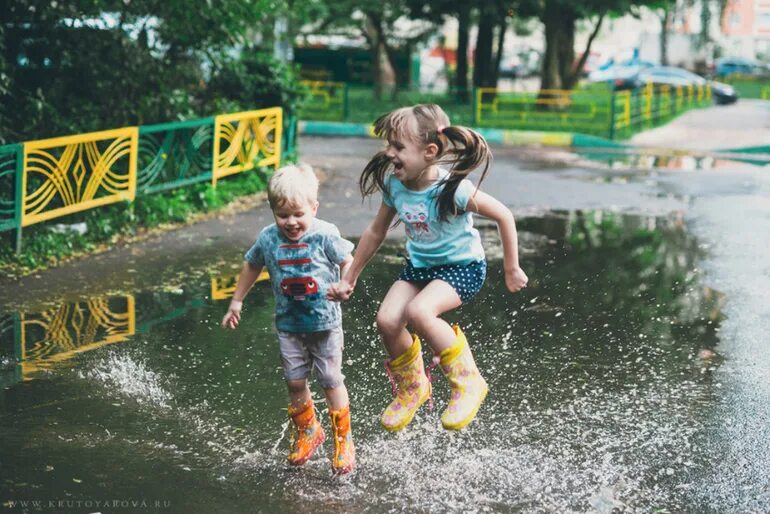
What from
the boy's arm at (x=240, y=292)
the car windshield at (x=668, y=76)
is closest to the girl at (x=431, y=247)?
the boy's arm at (x=240, y=292)

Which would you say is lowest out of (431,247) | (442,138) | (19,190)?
(19,190)

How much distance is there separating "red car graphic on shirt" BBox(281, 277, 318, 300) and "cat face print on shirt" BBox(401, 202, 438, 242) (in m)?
0.48

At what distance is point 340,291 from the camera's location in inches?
184

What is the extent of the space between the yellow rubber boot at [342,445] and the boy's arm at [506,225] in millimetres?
898

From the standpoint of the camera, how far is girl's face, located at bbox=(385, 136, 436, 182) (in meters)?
4.71

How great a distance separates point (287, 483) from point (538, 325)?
3.37 meters

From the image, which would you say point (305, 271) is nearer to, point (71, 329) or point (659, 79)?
point (71, 329)

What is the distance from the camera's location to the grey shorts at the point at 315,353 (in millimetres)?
4879

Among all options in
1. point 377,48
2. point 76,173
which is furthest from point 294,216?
point 377,48

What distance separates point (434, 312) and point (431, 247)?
12.1 inches

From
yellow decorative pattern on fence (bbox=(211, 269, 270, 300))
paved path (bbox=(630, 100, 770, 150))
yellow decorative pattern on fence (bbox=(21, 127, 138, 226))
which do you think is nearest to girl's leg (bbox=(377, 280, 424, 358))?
yellow decorative pattern on fence (bbox=(211, 269, 270, 300))

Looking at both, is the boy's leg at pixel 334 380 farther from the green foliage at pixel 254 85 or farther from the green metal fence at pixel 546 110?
the green metal fence at pixel 546 110

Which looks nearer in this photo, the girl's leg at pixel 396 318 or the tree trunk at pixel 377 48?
the girl's leg at pixel 396 318

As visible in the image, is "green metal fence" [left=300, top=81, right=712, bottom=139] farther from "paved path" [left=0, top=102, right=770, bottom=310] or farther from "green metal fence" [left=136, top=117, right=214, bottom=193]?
"green metal fence" [left=136, top=117, right=214, bottom=193]
